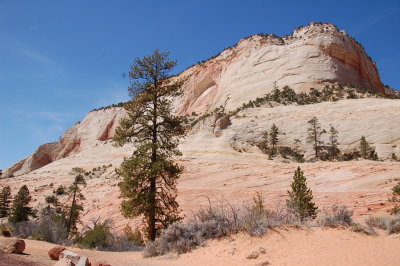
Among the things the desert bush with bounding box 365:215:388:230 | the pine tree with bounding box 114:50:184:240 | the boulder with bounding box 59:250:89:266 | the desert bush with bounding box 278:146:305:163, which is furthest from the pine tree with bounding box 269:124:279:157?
the boulder with bounding box 59:250:89:266

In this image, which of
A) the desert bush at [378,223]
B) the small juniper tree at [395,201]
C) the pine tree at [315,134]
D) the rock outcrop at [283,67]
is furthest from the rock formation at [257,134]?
the desert bush at [378,223]

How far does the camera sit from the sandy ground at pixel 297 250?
723 centimetres

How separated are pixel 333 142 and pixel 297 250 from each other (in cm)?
3117

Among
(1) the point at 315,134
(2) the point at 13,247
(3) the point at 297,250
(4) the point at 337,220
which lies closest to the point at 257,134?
(1) the point at 315,134

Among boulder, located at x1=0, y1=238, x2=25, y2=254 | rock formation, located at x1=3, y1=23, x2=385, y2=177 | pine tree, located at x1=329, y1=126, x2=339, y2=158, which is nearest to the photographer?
boulder, located at x1=0, y1=238, x2=25, y2=254

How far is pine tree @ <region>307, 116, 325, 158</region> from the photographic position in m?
36.8

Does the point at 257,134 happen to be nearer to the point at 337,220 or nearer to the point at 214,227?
the point at 214,227

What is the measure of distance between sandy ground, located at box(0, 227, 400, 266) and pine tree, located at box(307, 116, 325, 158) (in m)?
29.3

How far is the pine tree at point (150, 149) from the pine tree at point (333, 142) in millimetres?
25165

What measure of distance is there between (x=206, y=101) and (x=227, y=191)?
5631 cm

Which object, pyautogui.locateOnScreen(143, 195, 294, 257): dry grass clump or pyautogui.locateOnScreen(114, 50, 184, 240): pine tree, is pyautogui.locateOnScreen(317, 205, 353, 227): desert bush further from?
pyautogui.locateOnScreen(114, 50, 184, 240): pine tree

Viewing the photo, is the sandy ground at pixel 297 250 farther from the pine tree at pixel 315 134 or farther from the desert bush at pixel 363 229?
the pine tree at pixel 315 134

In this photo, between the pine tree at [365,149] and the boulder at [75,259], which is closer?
the boulder at [75,259]

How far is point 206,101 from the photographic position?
78.5 metres
